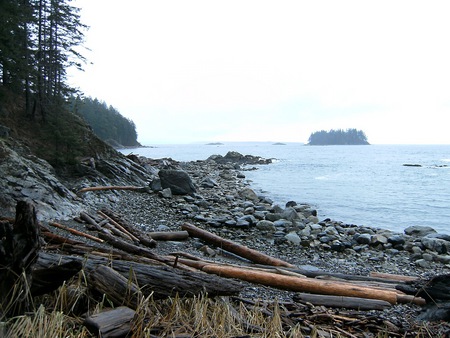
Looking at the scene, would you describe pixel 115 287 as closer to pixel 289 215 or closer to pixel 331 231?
pixel 331 231

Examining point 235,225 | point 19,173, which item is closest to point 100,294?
point 19,173

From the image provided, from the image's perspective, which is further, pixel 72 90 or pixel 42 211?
pixel 72 90

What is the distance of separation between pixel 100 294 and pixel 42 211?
23.7 ft

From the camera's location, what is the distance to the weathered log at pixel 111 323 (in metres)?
2.96

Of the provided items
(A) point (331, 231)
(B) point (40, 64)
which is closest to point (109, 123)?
(B) point (40, 64)

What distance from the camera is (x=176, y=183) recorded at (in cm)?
1928

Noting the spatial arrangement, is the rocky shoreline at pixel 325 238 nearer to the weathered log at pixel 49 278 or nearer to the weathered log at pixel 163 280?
the weathered log at pixel 163 280

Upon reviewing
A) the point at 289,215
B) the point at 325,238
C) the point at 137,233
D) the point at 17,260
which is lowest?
the point at 325,238

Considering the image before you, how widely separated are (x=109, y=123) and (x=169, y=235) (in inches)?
4049

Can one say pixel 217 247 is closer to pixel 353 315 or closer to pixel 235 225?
pixel 235 225

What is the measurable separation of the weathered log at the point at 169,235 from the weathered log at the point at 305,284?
4.56 m

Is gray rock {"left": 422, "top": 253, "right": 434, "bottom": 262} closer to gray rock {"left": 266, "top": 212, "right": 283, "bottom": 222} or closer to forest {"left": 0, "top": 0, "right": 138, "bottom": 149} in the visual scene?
gray rock {"left": 266, "top": 212, "right": 283, "bottom": 222}

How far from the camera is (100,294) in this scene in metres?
3.56

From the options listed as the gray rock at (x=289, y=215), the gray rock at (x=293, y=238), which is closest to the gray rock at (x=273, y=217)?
the gray rock at (x=289, y=215)
